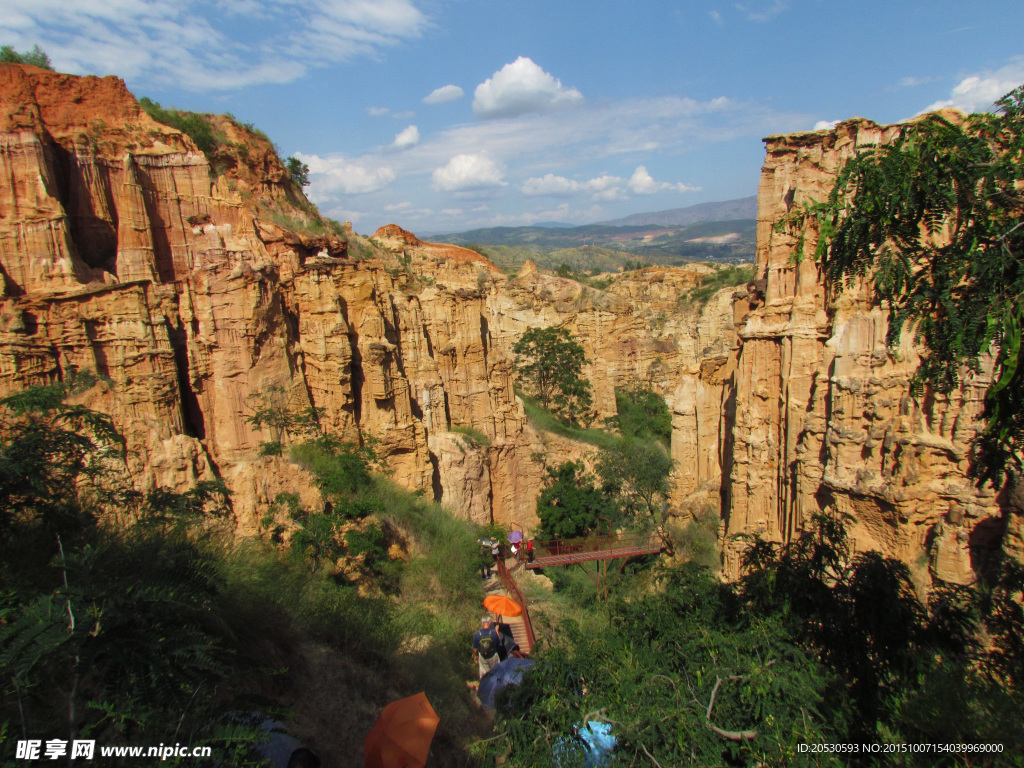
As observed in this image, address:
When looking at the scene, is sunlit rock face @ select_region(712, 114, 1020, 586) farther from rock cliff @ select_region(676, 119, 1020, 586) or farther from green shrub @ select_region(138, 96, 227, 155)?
green shrub @ select_region(138, 96, 227, 155)

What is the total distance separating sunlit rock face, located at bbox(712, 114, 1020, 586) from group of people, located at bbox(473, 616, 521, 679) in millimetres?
5885

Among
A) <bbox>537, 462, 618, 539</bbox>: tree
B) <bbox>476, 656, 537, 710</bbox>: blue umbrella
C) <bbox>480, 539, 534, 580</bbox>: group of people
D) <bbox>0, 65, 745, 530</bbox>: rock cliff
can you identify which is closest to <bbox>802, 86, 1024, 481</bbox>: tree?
<bbox>476, 656, 537, 710</bbox>: blue umbrella

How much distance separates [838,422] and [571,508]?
31.2 ft

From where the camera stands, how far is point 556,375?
27.5 meters

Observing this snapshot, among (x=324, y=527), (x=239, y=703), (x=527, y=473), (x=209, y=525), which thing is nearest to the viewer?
(x=239, y=703)

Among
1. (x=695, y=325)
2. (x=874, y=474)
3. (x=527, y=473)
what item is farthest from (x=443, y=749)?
(x=695, y=325)

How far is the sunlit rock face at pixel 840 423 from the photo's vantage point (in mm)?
8055

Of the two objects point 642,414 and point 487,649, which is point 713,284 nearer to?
point 642,414

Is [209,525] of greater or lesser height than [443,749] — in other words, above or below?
above

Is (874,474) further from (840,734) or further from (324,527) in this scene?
(324,527)

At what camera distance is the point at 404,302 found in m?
15.4

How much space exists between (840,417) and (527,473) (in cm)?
1037

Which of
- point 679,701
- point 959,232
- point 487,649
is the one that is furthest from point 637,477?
point 959,232

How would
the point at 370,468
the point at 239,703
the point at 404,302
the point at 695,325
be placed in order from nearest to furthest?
the point at 239,703 → the point at 370,468 → the point at 404,302 → the point at 695,325
